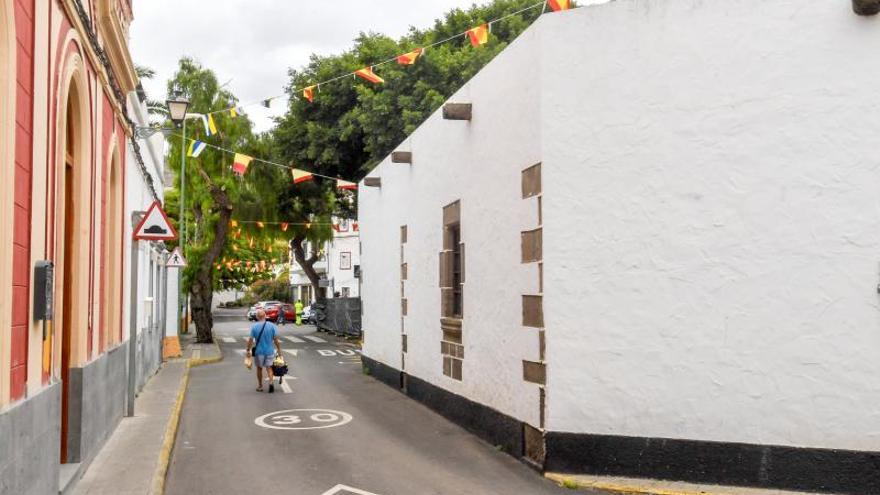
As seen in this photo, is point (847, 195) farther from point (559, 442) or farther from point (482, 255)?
point (482, 255)

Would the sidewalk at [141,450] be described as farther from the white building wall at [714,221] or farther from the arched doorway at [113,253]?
the white building wall at [714,221]

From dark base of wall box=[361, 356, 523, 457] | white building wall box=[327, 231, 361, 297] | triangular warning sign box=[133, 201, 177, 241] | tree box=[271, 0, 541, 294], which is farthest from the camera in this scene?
white building wall box=[327, 231, 361, 297]

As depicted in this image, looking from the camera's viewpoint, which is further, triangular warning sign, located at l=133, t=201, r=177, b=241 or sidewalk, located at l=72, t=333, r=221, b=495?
triangular warning sign, located at l=133, t=201, r=177, b=241

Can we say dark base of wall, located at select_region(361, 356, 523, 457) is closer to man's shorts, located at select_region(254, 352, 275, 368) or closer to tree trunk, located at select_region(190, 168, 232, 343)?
man's shorts, located at select_region(254, 352, 275, 368)

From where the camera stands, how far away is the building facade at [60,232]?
4.68 metres

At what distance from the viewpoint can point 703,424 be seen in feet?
24.2

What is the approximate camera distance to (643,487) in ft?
23.8

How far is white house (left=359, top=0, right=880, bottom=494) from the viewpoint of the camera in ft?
23.1

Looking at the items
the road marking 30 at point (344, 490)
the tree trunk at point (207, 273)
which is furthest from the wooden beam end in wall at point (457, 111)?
the tree trunk at point (207, 273)

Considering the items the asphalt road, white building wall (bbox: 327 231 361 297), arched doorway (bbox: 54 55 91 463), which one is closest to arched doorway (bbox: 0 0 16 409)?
arched doorway (bbox: 54 55 91 463)

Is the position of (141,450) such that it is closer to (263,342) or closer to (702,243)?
(263,342)

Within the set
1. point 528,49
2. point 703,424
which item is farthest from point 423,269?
point 703,424

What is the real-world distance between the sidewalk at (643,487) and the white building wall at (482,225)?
33.1 inches

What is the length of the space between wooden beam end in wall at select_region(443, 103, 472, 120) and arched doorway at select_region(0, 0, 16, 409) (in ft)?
20.6
